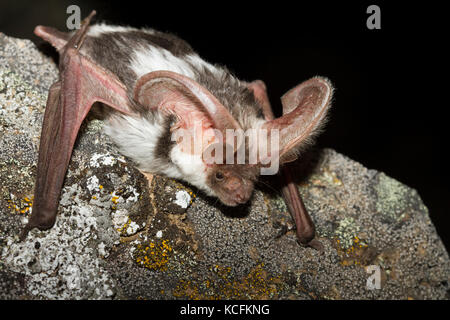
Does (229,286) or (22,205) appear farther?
(229,286)

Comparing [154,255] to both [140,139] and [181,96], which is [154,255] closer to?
[140,139]

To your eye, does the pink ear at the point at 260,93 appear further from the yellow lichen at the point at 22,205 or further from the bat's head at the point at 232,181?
the yellow lichen at the point at 22,205

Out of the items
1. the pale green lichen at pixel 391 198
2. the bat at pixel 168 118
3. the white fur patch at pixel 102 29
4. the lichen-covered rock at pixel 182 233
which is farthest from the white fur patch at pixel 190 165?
the pale green lichen at pixel 391 198

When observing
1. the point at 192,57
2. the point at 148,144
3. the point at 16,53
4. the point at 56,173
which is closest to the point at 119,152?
the point at 148,144

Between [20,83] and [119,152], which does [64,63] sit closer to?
[20,83]

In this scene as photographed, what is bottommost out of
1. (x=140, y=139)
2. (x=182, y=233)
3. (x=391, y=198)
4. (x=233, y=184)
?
(x=182, y=233)

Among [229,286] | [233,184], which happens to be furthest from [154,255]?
[233,184]

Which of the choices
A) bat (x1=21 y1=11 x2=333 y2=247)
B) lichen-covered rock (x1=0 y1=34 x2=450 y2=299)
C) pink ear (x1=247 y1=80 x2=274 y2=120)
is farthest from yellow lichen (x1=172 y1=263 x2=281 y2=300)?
pink ear (x1=247 y1=80 x2=274 y2=120)
